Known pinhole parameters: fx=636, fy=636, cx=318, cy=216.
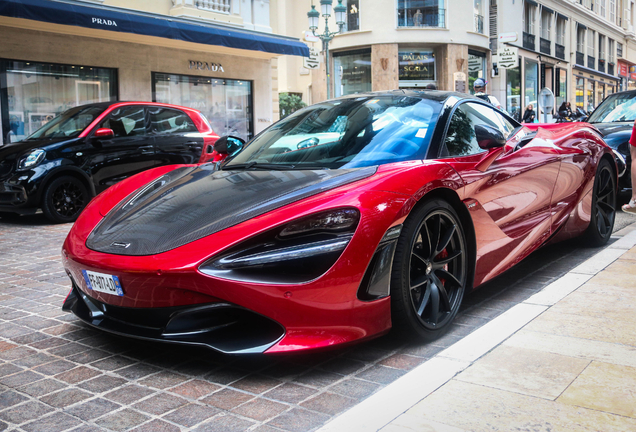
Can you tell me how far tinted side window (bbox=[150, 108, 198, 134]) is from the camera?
32.1ft

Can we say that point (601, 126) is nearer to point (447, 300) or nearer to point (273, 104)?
point (447, 300)

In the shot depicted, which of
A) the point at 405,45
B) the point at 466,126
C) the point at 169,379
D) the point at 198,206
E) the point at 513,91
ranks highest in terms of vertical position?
the point at 405,45

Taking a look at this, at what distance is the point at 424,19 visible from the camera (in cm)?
3039

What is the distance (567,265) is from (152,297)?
11.5ft

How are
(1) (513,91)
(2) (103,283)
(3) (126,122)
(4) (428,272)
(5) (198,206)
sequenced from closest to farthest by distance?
(2) (103,283)
(5) (198,206)
(4) (428,272)
(3) (126,122)
(1) (513,91)

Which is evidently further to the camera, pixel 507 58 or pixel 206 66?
pixel 507 58

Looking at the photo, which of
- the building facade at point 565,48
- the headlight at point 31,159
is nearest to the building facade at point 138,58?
the headlight at point 31,159

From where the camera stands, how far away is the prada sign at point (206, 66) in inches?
631

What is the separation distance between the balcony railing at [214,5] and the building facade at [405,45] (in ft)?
43.4

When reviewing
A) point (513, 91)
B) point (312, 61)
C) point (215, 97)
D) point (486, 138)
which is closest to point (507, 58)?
point (312, 61)

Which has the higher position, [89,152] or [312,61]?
[312,61]

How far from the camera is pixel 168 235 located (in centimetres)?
281

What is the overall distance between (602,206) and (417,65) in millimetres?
26053

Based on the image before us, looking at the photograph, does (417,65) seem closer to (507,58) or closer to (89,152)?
(507,58)
